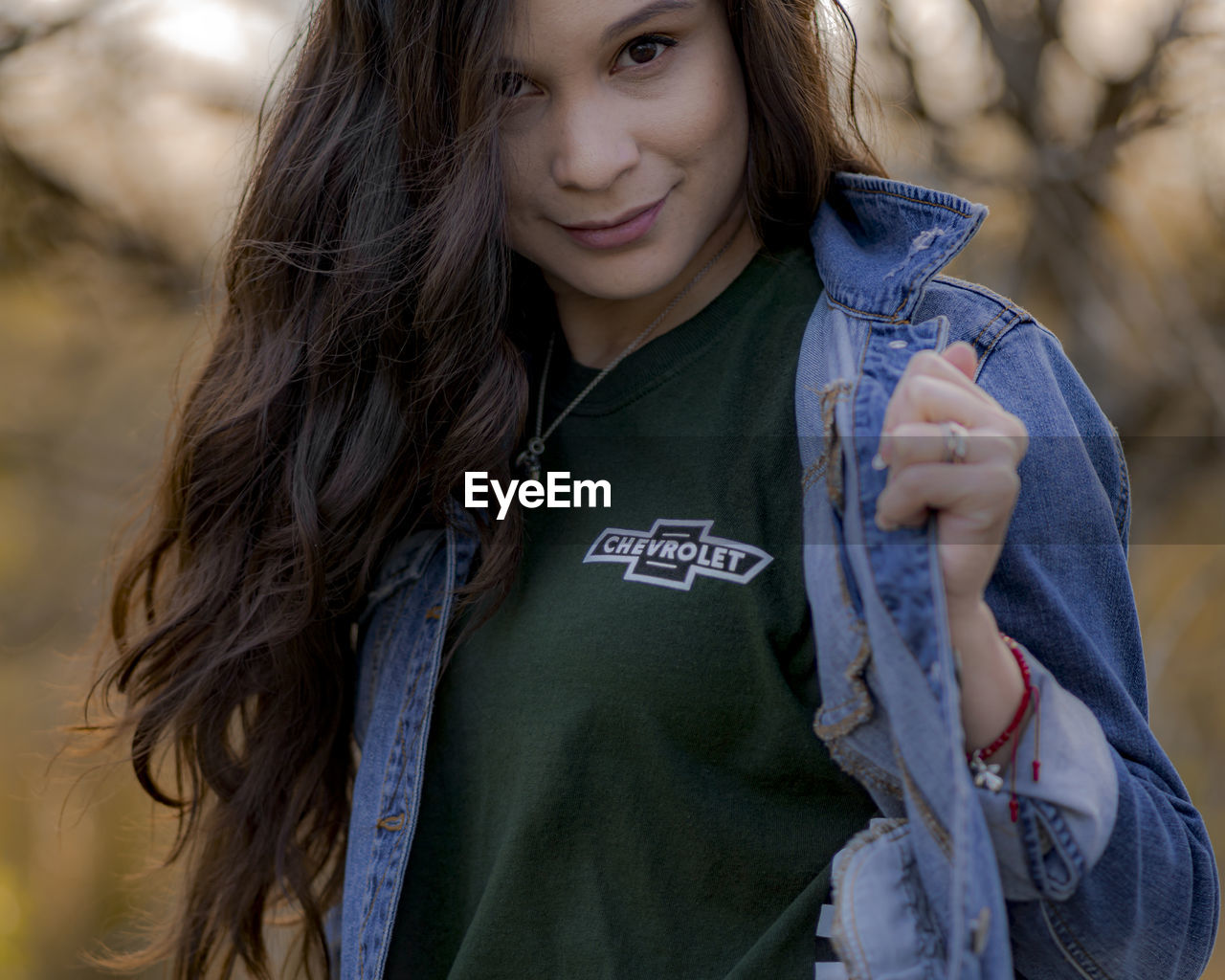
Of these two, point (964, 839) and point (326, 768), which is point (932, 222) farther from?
point (326, 768)

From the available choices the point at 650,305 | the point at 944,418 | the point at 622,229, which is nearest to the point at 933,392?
the point at 944,418

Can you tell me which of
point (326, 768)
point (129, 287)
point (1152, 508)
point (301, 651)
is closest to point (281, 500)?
point (301, 651)

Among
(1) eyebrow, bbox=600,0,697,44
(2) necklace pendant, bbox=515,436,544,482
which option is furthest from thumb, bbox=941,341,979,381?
(2) necklace pendant, bbox=515,436,544,482

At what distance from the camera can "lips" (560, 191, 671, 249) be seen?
1.43 m

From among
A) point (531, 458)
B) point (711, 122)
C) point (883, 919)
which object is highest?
point (711, 122)

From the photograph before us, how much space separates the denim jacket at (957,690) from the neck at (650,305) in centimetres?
21

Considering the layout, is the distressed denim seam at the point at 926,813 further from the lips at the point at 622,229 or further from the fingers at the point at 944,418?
the lips at the point at 622,229

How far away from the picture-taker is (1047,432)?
1166 millimetres

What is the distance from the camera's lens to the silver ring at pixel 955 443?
0.94 meters

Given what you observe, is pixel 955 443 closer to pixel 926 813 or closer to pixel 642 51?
pixel 926 813

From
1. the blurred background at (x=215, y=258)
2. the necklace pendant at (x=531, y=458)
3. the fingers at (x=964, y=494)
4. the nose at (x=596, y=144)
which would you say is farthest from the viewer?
the blurred background at (x=215, y=258)

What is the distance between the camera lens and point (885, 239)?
140cm

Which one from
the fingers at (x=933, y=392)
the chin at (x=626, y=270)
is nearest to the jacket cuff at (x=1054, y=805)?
the fingers at (x=933, y=392)

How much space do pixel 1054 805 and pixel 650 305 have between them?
89 cm
